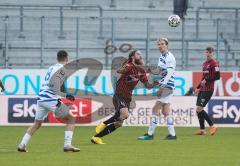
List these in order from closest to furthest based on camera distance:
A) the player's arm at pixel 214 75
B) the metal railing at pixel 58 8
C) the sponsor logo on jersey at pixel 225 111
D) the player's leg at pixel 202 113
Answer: the player's arm at pixel 214 75
the player's leg at pixel 202 113
the sponsor logo on jersey at pixel 225 111
the metal railing at pixel 58 8

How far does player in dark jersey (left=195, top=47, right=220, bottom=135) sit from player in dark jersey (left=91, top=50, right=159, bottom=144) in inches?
147

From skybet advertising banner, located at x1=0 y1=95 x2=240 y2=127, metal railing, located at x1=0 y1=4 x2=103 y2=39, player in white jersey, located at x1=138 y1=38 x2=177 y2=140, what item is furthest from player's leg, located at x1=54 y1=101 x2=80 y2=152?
metal railing, located at x1=0 y1=4 x2=103 y2=39

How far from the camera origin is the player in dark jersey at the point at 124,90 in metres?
16.4

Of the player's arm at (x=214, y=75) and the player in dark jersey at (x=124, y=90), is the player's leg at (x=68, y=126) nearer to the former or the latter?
the player in dark jersey at (x=124, y=90)

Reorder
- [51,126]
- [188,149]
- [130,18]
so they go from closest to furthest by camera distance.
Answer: [188,149] < [51,126] < [130,18]

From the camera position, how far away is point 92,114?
79.2 ft

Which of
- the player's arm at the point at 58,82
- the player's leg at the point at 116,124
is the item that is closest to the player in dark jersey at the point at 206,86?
the player's leg at the point at 116,124

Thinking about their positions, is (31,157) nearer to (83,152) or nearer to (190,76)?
(83,152)

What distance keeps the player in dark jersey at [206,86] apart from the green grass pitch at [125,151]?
504 mm

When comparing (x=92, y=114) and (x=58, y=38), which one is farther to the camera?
(x=58, y=38)

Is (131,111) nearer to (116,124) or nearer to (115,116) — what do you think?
(115,116)

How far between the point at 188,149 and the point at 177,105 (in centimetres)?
924

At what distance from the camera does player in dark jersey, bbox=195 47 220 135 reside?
20.1m

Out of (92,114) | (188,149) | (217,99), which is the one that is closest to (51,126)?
(92,114)
